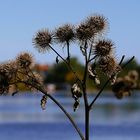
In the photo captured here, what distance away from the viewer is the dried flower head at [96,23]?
488 cm

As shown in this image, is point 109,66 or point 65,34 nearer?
point 109,66

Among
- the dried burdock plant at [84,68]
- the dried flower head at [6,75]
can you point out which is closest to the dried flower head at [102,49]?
the dried burdock plant at [84,68]

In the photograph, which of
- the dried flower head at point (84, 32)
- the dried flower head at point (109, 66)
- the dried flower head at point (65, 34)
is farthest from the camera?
the dried flower head at point (65, 34)

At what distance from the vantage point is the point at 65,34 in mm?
4902

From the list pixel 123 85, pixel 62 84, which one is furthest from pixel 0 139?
pixel 62 84

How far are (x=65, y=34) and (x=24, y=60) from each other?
0.41 m

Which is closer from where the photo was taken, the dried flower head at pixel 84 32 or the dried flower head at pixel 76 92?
the dried flower head at pixel 84 32

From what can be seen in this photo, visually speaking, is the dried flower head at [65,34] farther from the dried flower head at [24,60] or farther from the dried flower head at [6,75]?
the dried flower head at [6,75]

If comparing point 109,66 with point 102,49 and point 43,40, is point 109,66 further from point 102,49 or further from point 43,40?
point 43,40

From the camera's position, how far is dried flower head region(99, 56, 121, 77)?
4.76m

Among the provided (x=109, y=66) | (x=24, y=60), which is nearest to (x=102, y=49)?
(x=109, y=66)

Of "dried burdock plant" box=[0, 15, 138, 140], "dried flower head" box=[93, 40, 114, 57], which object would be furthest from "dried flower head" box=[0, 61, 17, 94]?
"dried flower head" box=[93, 40, 114, 57]

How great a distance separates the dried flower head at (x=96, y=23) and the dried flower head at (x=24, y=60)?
0.59 meters

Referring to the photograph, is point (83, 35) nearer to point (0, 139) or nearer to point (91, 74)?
point (91, 74)
